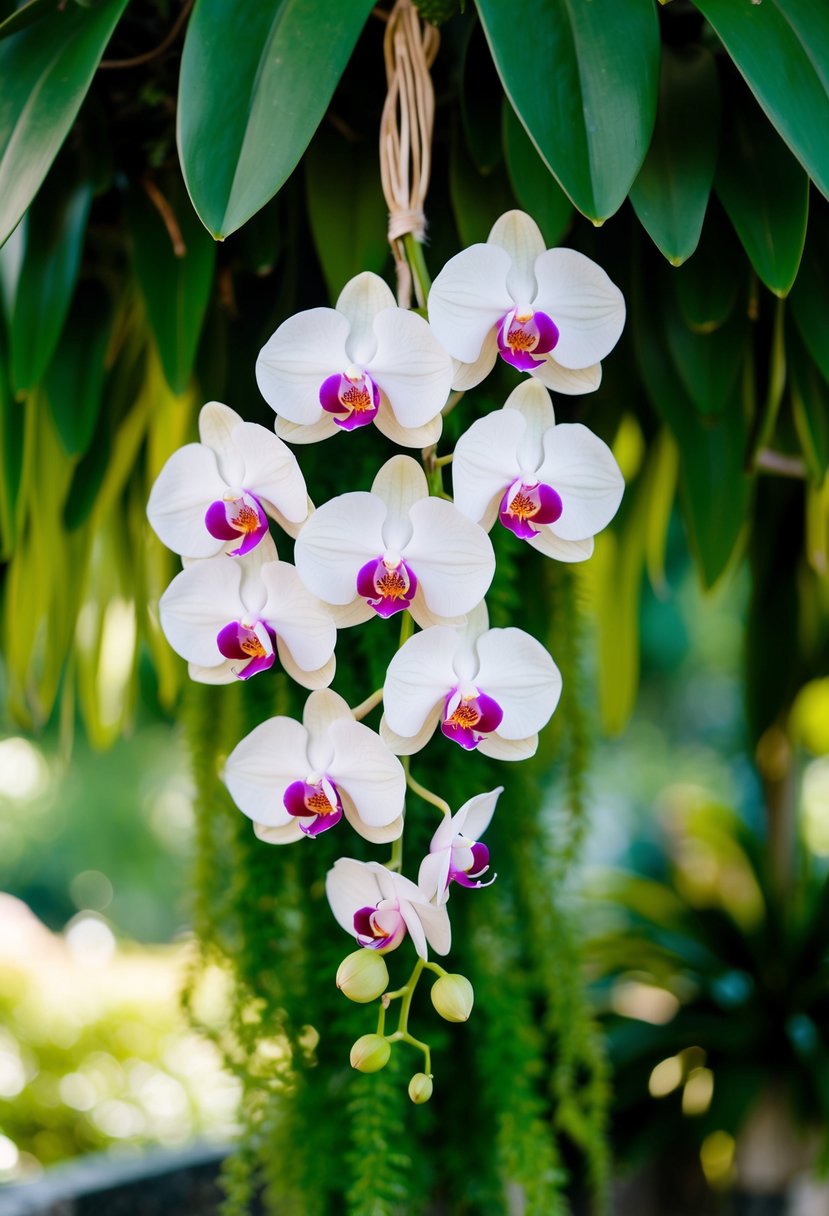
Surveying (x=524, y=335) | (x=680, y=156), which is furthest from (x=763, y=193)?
(x=524, y=335)

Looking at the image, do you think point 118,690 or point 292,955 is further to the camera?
point 118,690

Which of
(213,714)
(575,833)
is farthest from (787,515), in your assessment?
(213,714)

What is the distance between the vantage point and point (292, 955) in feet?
2.16

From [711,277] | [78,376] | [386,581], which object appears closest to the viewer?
[386,581]

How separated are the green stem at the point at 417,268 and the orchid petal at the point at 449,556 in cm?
10

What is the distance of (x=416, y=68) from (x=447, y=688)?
276 millimetres

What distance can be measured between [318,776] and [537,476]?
0.14 metres

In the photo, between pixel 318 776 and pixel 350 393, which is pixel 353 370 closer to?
pixel 350 393

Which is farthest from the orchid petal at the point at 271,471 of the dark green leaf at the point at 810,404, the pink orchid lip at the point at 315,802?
the dark green leaf at the point at 810,404

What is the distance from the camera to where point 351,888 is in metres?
0.43

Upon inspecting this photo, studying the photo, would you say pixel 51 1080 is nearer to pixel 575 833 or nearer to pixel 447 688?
pixel 575 833

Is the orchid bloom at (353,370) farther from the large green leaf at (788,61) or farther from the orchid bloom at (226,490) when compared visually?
the large green leaf at (788,61)

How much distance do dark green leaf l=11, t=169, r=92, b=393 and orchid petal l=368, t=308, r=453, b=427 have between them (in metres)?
0.23

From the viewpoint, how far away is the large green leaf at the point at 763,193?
1.51 ft
